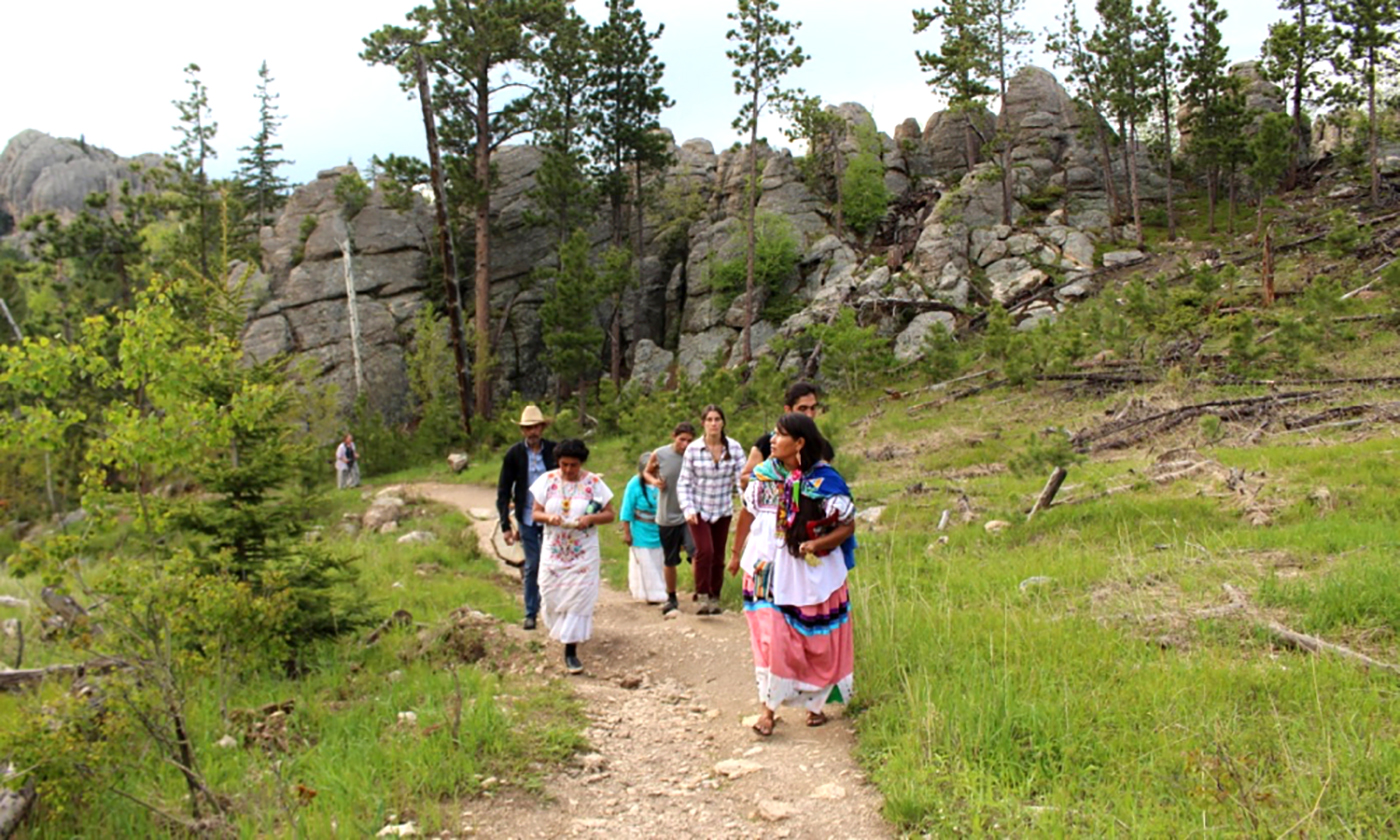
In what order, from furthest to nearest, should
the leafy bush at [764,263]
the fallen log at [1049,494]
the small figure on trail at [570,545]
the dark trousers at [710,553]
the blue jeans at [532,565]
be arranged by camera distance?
the leafy bush at [764,263] < the fallen log at [1049,494] < the dark trousers at [710,553] < the blue jeans at [532,565] < the small figure on trail at [570,545]

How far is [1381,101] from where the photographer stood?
33719 millimetres

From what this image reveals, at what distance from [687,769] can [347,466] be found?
765 inches

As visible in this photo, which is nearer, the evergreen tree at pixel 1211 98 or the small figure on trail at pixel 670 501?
the small figure on trail at pixel 670 501

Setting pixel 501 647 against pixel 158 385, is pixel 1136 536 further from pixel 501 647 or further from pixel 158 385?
pixel 158 385

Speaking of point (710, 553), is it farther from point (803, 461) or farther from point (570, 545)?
point (803, 461)

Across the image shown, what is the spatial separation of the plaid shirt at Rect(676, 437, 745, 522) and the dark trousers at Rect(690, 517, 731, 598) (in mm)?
106

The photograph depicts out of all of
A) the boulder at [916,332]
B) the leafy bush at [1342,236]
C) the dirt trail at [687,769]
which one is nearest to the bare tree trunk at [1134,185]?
the boulder at [916,332]

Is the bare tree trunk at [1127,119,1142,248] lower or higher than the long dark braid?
higher

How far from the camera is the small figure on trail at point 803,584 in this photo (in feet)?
16.0

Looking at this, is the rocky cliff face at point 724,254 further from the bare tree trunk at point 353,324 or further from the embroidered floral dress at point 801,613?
the embroidered floral dress at point 801,613

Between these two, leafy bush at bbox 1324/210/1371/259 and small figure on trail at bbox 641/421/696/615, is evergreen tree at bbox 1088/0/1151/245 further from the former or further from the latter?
small figure on trail at bbox 641/421/696/615

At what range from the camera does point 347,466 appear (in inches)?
860

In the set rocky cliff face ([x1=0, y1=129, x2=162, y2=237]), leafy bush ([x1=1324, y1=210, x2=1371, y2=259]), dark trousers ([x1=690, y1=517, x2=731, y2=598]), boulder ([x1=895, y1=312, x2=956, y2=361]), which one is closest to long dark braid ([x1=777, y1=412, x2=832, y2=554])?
dark trousers ([x1=690, y1=517, x2=731, y2=598])

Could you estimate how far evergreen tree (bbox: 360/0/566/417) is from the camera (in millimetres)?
26547
